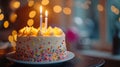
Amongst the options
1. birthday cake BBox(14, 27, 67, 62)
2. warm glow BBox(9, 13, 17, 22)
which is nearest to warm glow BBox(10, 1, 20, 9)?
warm glow BBox(9, 13, 17, 22)

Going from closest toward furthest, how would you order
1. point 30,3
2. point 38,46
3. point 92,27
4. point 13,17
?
point 38,46 → point 30,3 → point 13,17 → point 92,27

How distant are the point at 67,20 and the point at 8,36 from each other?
0.98m

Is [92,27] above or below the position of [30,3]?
below

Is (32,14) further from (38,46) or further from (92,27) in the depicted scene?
(92,27)

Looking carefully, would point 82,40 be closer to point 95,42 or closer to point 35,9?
point 95,42

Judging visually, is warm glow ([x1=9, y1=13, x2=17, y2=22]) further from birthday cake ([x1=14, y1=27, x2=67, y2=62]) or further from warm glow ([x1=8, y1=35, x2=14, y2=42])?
birthday cake ([x1=14, y1=27, x2=67, y2=62])

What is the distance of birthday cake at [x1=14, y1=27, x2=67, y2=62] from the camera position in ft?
2.62

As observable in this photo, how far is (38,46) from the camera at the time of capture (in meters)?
0.80

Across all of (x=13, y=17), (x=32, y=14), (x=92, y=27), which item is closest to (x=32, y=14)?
(x=32, y=14)

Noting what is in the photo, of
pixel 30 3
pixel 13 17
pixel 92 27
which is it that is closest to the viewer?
pixel 30 3

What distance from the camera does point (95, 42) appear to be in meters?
2.09

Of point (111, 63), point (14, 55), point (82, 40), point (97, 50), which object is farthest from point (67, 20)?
point (14, 55)

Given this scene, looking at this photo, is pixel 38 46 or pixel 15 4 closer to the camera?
pixel 38 46

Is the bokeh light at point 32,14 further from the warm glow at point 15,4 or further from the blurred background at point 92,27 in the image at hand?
the blurred background at point 92,27
